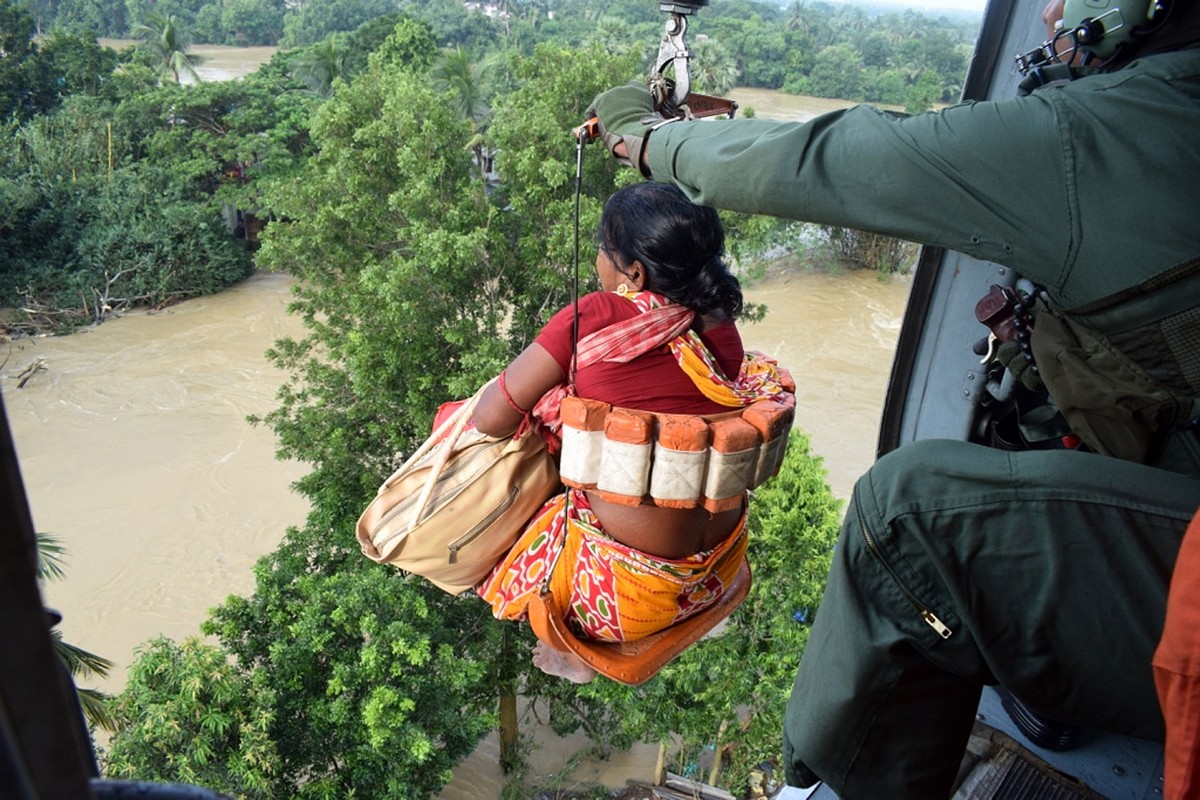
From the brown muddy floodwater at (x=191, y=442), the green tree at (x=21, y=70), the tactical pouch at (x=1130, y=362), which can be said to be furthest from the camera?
the green tree at (x=21, y=70)

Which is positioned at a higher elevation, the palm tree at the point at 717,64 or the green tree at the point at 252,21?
the palm tree at the point at 717,64

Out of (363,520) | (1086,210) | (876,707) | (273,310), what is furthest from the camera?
(273,310)

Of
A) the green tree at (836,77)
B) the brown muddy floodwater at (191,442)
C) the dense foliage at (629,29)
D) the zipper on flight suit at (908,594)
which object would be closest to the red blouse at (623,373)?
the zipper on flight suit at (908,594)

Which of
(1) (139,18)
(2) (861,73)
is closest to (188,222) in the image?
(1) (139,18)

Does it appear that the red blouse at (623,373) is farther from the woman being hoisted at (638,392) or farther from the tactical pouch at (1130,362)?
the tactical pouch at (1130,362)

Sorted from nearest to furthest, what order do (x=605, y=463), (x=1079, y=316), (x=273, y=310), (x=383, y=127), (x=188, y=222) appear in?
Result: (x=1079, y=316)
(x=605, y=463)
(x=383, y=127)
(x=188, y=222)
(x=273, y=310)

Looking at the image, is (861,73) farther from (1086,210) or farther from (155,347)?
(1086,210)

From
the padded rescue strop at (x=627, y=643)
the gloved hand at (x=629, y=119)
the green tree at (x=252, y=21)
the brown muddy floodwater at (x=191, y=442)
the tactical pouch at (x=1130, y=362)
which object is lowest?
the brown muddy floodwater at (x=191, y=442)
